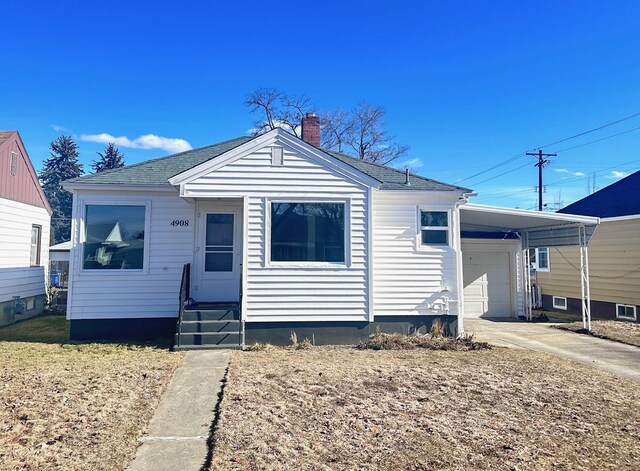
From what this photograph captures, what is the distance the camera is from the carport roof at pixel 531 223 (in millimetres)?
10336

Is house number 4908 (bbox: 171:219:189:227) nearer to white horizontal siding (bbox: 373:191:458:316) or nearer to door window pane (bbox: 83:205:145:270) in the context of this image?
door window pane (bbox: 83:205:145:270)

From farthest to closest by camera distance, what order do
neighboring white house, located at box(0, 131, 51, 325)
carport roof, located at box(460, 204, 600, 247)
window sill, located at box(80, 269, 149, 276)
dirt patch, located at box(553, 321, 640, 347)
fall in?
neighboring white house, located at box(0, 131, 51, 325) < carport roof, located at box(460, 204, 600, 247) < dirt patch, located at box(553, 321, 640, 347) < window sill, located at box(80, 269, 149, 276)

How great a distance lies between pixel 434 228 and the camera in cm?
934

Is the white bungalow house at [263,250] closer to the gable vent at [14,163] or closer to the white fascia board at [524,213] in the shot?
the white fascia board at [524,213]

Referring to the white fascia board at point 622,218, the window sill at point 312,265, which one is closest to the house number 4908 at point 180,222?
the window sill at point 312,265

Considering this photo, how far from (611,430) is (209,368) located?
531cm

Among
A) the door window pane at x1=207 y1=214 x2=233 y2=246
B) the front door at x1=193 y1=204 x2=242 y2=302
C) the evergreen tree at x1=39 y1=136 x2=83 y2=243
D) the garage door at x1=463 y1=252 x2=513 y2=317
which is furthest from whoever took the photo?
the evergreen tree at x1=39 y1=136 x2=83 y2=243

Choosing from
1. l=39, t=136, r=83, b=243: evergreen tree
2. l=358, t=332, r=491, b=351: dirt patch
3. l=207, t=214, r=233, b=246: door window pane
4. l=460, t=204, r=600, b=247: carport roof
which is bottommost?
l=358, t=332, r=491, b=351: dirt patch

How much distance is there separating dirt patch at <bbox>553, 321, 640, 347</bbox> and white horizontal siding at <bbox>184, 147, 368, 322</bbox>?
642 centimetres

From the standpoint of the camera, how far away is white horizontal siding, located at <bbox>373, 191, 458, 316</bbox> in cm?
909

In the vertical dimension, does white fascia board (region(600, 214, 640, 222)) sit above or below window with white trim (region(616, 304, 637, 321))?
above

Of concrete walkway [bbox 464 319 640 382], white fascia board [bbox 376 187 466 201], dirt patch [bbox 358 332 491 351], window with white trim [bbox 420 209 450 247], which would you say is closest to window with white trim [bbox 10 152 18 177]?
white fascia board [bbox 376 187 466 201]

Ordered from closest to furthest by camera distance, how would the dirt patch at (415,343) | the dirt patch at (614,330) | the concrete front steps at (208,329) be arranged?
the concrete front steps at (208,329)
the dirt patch at (415,343)
the dirt patch at (614,330)

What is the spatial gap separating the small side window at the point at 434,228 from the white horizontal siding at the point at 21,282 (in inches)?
446
